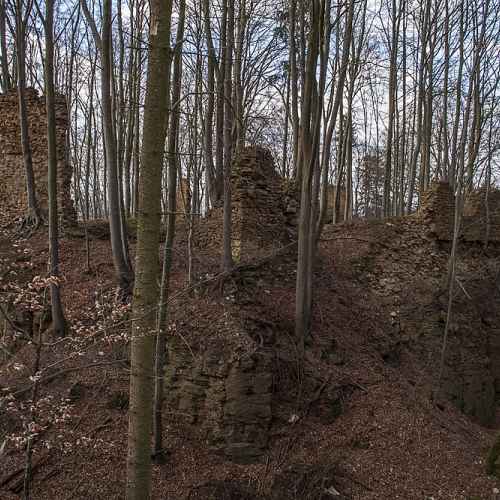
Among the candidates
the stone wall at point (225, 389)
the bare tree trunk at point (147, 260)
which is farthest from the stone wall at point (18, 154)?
the bare tree trunk at point (147, 260)

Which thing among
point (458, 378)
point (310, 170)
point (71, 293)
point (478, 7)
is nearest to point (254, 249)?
point (310, 170)

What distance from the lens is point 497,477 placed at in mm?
5688

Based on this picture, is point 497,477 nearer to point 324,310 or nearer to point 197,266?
point 324,310

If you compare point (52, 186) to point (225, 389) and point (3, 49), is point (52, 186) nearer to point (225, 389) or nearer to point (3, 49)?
point (225, 389)

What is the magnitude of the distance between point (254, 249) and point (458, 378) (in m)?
5.36

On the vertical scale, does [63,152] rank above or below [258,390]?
above

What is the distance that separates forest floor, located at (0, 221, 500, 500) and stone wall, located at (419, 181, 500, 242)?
156 inches

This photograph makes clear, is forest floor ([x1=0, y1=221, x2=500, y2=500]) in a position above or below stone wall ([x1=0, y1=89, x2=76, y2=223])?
below

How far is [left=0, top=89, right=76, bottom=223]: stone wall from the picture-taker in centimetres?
1187

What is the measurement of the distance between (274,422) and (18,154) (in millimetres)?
10107

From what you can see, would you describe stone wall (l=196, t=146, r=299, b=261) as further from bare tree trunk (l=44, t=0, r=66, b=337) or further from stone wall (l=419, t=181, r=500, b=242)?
stone wall (l=419, t=181, r=500, b=242)

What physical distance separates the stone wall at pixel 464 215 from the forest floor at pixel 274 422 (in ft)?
13.0

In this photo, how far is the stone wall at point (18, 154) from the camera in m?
11.9

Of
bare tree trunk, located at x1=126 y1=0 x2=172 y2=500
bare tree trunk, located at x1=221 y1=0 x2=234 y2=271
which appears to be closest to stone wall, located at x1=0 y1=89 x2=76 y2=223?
bare tree trunk, located at x1=221 y1=0 x2=234 y2=271
